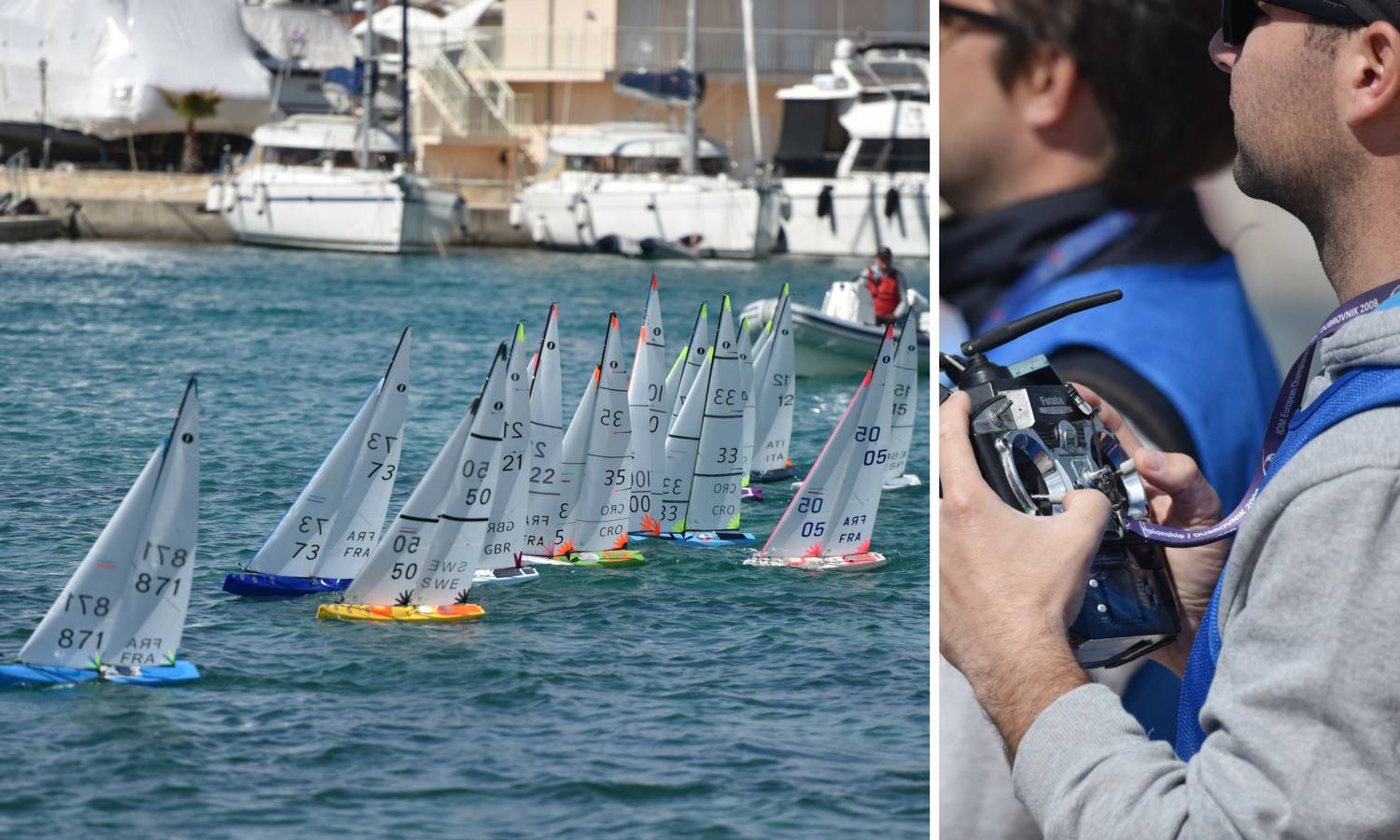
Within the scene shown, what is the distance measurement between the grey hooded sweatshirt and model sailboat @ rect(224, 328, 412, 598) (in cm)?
1548

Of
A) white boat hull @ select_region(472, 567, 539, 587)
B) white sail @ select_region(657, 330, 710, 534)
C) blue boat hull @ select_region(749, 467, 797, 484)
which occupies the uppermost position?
white sail @ select_region(657, 330, 710, 534)

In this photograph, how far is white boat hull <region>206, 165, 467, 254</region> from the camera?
2426 inches

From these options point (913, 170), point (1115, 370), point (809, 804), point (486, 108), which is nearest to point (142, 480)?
point (809, 804)

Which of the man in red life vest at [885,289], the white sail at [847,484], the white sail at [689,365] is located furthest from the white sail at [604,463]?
the man in red life vest at [885,289]

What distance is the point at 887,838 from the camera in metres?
12.0

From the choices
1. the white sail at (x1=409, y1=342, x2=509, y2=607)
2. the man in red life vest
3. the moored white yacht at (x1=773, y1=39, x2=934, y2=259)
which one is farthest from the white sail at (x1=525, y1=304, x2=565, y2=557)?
the moored white yacht at (x1=773, y1=39, x2=934, y2=259)

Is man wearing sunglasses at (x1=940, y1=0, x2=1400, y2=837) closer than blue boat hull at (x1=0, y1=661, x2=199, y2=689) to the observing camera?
Yes

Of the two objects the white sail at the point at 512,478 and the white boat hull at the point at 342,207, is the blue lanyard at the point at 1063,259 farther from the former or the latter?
the white boat hull at the point at 342,207

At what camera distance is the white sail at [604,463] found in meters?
19.5

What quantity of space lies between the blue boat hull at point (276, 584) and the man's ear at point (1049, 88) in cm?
1615

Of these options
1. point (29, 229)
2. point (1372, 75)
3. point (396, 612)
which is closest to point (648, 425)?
point (396, 612)

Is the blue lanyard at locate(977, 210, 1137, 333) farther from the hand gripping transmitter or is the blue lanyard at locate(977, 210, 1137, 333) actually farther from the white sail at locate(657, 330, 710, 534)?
the white sail at locate(657, 330, 710, 534)

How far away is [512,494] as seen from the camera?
58.7ft

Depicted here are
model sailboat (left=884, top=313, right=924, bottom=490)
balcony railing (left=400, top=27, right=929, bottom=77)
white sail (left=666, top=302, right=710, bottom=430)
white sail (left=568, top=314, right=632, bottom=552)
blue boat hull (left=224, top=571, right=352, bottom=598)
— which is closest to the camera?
blue boat hull (left=224, top=571, right=352, bottom=598)
